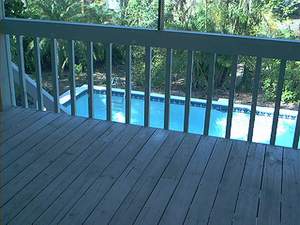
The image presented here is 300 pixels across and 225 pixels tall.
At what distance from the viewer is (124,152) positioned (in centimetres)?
292

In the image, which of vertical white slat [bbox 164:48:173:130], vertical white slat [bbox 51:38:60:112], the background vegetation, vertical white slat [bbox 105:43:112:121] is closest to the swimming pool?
the background vegetation

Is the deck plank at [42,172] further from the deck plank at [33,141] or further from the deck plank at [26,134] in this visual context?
the deck plank at [26,134]

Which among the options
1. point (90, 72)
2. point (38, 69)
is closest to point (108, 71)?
point (90, 72)

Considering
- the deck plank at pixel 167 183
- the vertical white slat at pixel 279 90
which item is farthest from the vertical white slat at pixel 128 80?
the vertical white slat at pixel 279 90

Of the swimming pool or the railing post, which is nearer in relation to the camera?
the railing post

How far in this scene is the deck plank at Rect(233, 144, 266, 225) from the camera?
2193 mm

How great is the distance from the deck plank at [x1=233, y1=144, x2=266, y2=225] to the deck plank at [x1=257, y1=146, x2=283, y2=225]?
32 mm

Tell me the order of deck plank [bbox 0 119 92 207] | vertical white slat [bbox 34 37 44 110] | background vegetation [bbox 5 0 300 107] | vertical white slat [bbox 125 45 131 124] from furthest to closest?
1. background vegetation [bbox 5 0 300 107]
2. vertical white slat [bbox 34 37 44 110]
3. vertical white slat [bbox 125 45 131 124]
4. deck plank [bbox 0 119 92 207]

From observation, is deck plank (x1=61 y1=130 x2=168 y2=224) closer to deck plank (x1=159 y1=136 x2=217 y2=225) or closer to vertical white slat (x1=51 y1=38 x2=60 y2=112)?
deck plank (x1=159 y1=136 x2=217 y2=225)

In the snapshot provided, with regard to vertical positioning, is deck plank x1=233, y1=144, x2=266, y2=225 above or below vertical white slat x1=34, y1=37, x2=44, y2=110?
below

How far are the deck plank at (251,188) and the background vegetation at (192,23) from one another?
1.12 metres

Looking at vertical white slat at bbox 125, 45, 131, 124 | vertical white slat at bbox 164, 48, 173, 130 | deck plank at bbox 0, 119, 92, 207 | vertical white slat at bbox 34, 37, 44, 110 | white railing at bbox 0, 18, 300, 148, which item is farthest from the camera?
vertical white slat at bbox 34, 37, 44, 110

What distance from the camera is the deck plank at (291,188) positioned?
222cm

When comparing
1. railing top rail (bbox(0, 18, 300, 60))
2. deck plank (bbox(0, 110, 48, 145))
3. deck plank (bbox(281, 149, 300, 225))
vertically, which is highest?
railing top rail (bbox(0, 18, 300, 60))
